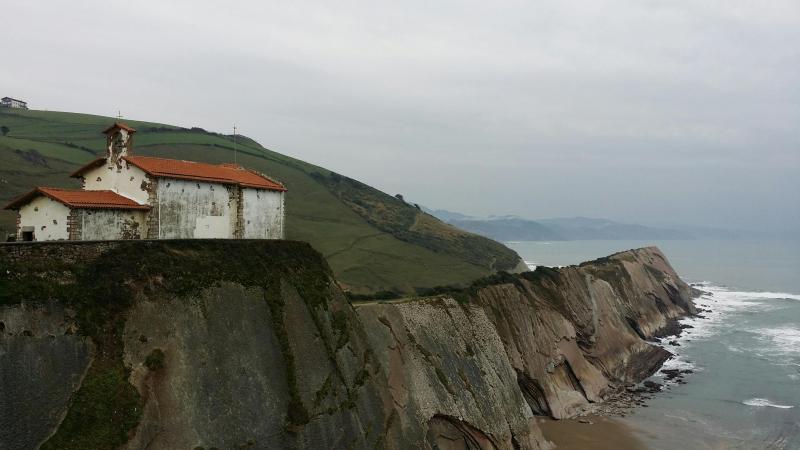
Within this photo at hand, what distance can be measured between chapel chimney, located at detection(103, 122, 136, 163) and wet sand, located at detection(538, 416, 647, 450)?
38.4 m

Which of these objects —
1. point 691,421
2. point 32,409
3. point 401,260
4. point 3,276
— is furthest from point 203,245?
point 401,260

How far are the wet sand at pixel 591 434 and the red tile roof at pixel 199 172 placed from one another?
102ft

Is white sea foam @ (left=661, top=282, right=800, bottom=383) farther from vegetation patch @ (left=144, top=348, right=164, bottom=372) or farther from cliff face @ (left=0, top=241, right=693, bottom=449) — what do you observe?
vegetation patch @ (left=144, top=348, right=164, bottom=372)

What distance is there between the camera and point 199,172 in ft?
106

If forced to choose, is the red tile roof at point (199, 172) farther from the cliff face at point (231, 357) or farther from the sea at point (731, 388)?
the sea at point (731, 388)

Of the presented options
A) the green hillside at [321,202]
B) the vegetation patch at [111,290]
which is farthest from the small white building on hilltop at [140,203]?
the green hillside at [321,202]

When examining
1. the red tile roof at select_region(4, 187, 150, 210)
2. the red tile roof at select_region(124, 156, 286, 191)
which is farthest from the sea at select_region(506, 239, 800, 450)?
the red tile roof at select_region(4, 187, 150, 210)

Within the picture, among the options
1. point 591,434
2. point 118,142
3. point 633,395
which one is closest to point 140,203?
point 118,142

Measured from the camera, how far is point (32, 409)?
18.5 metres

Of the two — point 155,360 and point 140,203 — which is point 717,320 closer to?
point 140,203

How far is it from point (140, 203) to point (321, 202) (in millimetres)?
107003

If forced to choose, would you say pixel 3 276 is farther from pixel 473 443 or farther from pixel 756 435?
pixel 756 435

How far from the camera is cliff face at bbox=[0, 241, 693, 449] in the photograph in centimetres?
1952

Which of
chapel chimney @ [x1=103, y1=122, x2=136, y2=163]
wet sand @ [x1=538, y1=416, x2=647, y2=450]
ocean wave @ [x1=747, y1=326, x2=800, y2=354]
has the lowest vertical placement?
wet sand @ [x1=538, y1=416, x2=647, y2=450]
